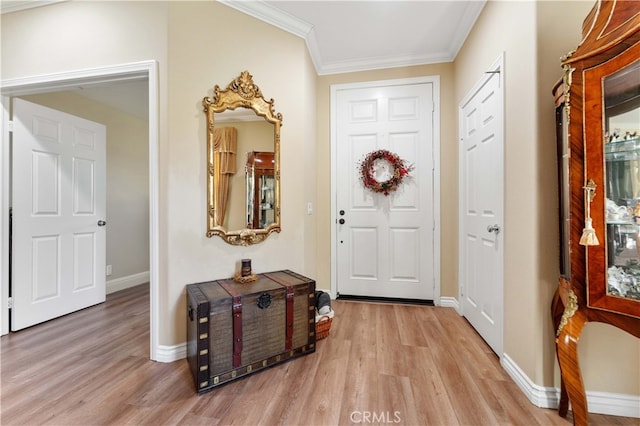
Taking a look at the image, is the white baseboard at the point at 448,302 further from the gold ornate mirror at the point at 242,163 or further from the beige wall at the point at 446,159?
the gold ornate mirror at the point at 242,163

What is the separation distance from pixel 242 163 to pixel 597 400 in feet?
8.37

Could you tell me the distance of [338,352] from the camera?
1955 millimetres

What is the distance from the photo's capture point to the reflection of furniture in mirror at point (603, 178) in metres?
1.03

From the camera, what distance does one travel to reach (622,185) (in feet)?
3.55

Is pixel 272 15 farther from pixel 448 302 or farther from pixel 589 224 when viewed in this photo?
pixel 448 302

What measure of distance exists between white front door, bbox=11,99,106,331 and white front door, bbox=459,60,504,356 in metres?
3.85

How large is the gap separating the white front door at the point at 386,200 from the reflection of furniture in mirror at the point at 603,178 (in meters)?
1.73

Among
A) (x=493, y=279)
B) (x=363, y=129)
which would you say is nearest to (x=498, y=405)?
(x=493, y=279)

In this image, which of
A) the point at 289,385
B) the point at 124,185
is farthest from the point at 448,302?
the point at 124,185

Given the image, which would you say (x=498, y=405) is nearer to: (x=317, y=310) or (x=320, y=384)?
(x=320, y=384)

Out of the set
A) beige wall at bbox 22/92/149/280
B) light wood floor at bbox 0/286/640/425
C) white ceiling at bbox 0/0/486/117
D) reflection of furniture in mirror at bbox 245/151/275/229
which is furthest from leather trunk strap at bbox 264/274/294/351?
beige wall at bbox 22/92/149/280

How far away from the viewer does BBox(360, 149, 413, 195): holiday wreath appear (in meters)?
2.86

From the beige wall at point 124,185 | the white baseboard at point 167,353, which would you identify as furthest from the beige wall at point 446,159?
the beige wall at point 124,185

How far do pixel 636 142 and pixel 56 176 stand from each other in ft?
13.6
